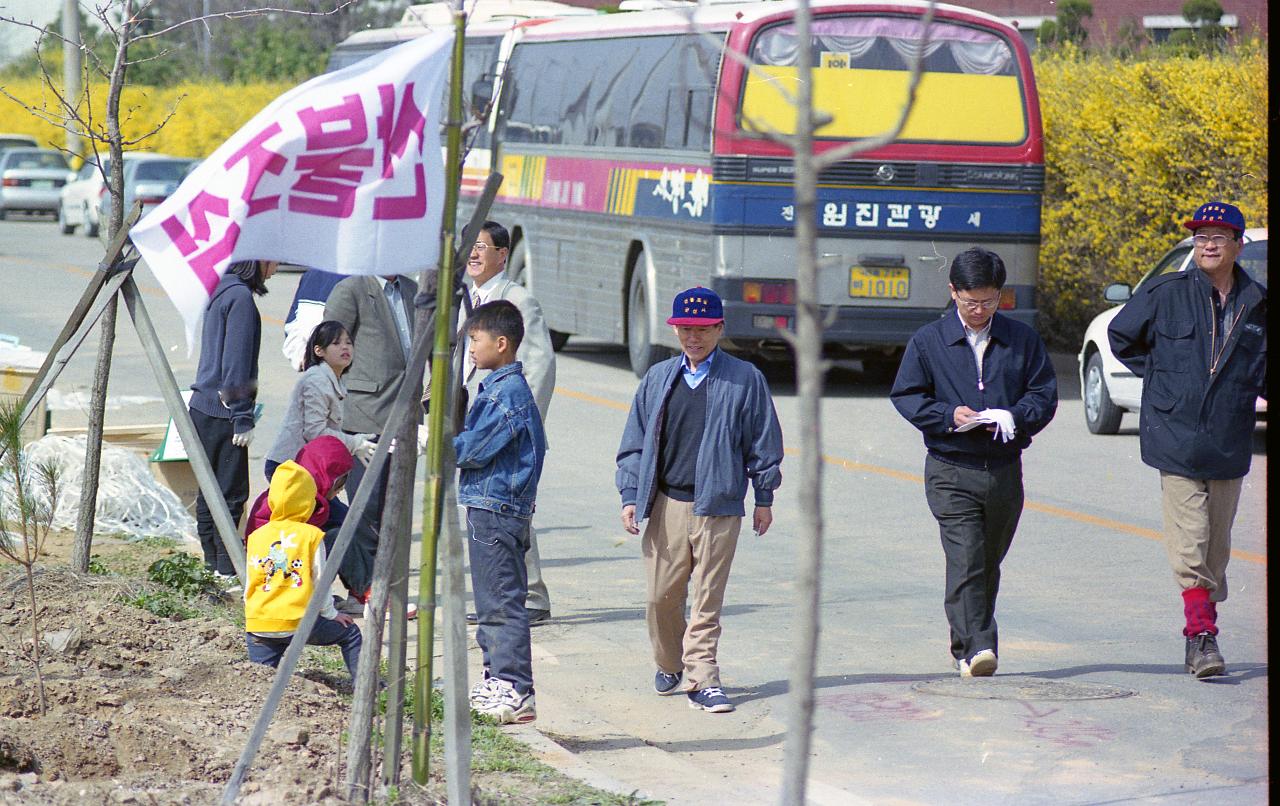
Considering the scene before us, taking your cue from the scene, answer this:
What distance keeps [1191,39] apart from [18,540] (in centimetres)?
1914

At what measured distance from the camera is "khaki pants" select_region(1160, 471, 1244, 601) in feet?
22.3

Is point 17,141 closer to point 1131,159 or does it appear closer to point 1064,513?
point 1131,159

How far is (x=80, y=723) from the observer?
5.29m

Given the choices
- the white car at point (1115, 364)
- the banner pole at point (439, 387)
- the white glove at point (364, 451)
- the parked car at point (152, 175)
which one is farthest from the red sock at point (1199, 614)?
the parked car at point (152, 175)

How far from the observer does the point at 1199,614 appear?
6.73 m

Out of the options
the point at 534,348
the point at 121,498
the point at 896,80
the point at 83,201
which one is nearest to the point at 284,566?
the point at 534,348

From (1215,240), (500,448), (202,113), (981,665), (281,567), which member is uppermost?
(202,113)

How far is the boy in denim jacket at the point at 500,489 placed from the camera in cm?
591

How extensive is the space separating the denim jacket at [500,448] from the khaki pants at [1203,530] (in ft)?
8.34

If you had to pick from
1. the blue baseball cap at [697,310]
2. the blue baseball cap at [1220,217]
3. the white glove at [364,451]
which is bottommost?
the white glove at [364,451]

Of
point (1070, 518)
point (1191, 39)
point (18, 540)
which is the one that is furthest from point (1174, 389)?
point (1191, 39)

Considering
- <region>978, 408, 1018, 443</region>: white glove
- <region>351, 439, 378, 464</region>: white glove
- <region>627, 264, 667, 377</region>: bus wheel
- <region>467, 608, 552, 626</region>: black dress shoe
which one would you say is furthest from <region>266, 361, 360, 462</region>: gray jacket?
<region>627, 264, 667, 377</region>: bus wheel

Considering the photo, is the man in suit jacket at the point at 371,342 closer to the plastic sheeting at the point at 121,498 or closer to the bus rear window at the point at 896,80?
the plastic sheeting at the point at 121,498

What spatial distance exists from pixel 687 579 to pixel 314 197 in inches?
92.8
